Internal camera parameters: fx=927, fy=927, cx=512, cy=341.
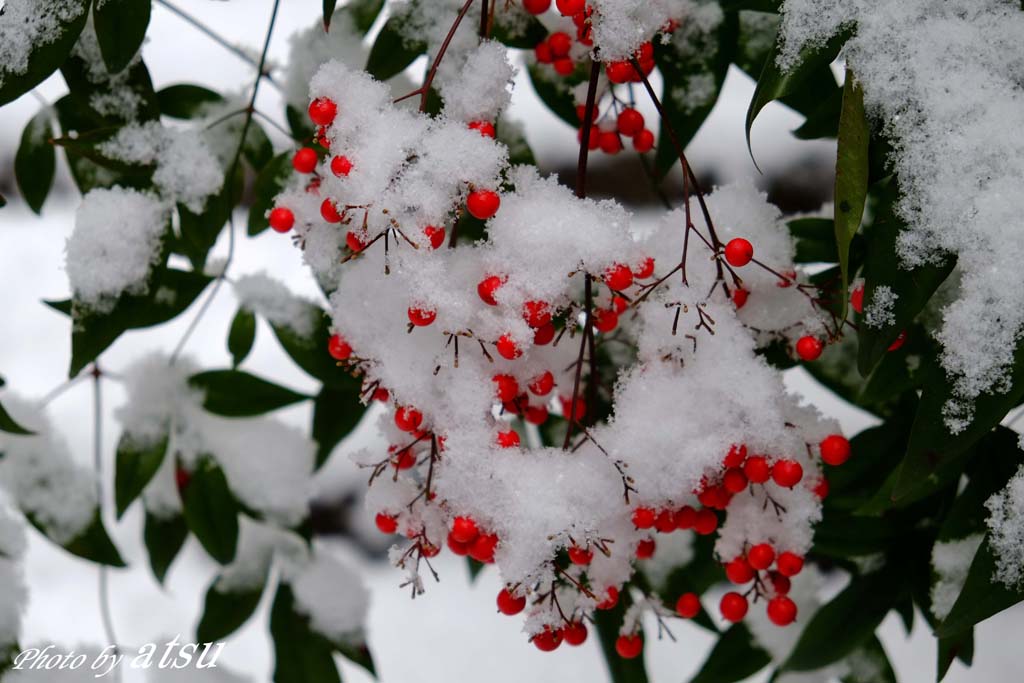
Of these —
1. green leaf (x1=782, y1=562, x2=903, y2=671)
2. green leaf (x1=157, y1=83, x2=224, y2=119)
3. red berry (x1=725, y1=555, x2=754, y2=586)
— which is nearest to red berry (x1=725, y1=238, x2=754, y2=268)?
red berry (x1=725, y1=555, x2=754, y2=586)

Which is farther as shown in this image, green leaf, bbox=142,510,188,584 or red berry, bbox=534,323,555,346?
green leaf, bbox=142,510,188,584

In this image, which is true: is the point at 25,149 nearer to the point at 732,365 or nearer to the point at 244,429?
the point at 244,429

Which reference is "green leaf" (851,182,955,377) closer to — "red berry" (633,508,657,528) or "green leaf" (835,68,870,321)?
"green leaf" (835,68,870,321)

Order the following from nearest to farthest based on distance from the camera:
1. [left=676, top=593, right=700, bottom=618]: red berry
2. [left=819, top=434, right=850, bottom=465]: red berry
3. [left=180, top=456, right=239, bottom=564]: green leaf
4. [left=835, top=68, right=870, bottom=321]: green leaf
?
[left=835, top=68, right=870, bottom=321]: green leaf, [left=819, top=434, right=850, bottom=465]: red berry, [left=676, top=593, right=700, bottom=618]: red berry, [left=180, top=456, right=239, bottom=564]: green leaf

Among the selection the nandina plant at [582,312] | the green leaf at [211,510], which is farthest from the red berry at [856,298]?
the green leaf at [211,510]

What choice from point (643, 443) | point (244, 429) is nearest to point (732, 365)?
point (643, 443)

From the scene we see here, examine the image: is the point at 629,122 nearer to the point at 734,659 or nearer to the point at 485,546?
the point at 485,546

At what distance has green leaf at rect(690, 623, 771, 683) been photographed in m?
0.81

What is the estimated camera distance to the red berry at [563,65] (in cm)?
72

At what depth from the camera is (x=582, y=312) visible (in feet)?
2.16

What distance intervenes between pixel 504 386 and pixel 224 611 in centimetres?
51

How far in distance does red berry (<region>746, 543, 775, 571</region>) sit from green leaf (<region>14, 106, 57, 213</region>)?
0.62 meters

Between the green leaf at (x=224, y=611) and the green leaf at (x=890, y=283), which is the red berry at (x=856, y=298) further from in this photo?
the green leaf at (x=224, y=611)

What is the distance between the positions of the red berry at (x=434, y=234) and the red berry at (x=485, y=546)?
177mm
